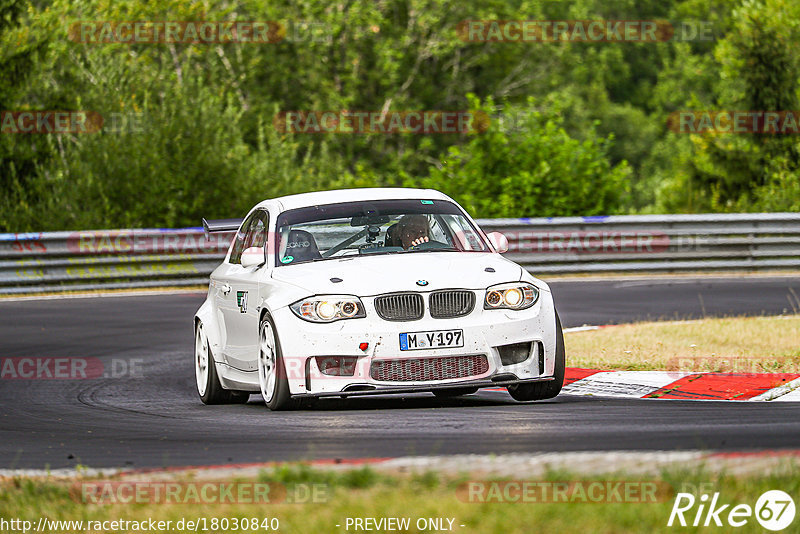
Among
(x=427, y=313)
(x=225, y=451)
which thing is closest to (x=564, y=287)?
(x=427, y=313)

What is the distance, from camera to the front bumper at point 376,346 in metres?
8.91

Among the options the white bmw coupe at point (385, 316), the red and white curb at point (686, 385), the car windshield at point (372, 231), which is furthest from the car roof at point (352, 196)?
the red and white curb at point (686, 385)

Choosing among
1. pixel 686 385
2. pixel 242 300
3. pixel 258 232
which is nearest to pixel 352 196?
pixel 258 232

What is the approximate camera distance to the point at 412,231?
33.6ft

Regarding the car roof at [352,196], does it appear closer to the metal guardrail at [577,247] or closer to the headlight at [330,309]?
the headlight at [330,309]

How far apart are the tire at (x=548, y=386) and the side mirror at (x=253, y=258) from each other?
2.05 m

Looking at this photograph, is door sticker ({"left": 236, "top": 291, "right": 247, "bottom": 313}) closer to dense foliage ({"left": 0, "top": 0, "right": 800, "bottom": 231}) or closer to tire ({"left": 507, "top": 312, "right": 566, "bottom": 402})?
tire ({"left": 507, "top": 312, "right": 566, "bottom": 402})

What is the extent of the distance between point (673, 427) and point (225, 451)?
244 centimetres

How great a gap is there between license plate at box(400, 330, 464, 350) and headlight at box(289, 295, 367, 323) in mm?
322

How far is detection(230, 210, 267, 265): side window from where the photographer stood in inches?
438

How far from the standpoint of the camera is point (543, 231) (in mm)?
23906

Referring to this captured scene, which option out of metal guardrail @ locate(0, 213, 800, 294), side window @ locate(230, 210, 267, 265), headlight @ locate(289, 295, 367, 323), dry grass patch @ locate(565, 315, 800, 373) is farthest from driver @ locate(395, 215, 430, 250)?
metal guardrail @ locate(0, 213, 800, 294)

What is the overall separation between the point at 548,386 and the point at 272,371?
74.5 inches

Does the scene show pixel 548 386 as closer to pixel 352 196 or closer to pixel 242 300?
pixel 352 196
